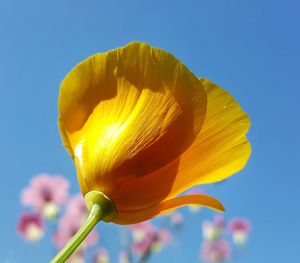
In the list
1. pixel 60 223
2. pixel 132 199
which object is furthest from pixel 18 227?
pixel 132 199

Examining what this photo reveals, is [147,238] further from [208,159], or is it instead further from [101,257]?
[208,159]

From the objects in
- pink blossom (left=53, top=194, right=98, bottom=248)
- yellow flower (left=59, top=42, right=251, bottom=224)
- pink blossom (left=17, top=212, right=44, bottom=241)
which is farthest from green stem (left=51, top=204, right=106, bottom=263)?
pink blossom (left=17, top=212, right=44, bottom=241)


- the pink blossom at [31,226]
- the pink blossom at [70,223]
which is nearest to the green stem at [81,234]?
the pink blossom at [70,223]

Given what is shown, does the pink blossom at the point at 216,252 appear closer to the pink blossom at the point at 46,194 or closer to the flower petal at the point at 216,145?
the pink blossom at the point at 46,194

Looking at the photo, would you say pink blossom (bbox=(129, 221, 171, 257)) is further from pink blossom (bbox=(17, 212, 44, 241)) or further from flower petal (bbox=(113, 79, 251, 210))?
flower petal (bbox=(113, 79, 251, 210))

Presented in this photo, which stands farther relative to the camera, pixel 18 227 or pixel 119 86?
pixel 18 227

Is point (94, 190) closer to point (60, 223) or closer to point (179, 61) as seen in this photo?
point (179, 61)
